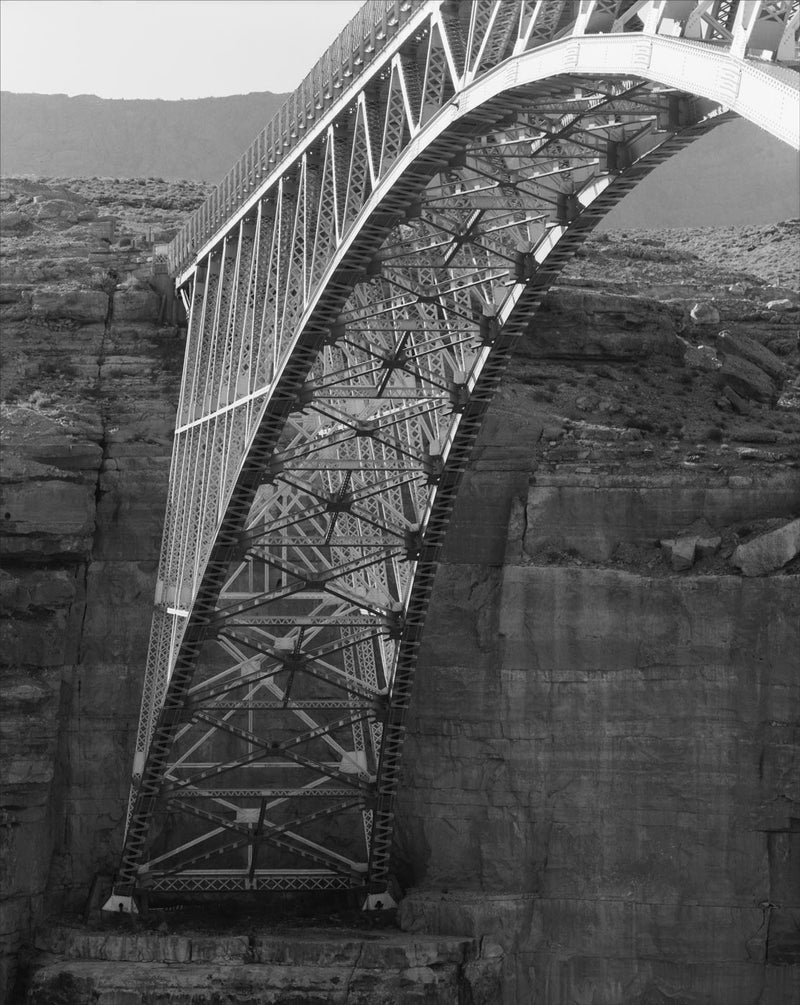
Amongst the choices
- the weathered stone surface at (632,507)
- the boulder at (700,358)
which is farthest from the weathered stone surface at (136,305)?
the boulder at (700,358)

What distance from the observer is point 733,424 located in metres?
52.1

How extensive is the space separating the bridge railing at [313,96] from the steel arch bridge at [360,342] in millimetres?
71

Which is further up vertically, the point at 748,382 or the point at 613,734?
the point at 748,382

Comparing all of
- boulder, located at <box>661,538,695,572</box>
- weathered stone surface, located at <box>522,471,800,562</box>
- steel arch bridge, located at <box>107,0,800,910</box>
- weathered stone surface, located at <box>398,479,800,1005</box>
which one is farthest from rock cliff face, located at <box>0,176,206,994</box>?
boulder, located at <box>661,538,695,572</box>

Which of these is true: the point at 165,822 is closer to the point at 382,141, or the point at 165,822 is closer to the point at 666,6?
the point at 382,141

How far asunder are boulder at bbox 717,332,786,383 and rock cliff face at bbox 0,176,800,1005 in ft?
18.4

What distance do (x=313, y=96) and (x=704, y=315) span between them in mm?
24645

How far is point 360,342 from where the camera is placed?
39562 millimetres

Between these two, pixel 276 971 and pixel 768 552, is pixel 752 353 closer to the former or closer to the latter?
pixel 768 552

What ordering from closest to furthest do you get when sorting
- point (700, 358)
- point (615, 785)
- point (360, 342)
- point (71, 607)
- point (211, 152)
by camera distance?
point (360, 342) < point (615, 785) < point (71, 607) < point (700, 358) < point (211, 152)

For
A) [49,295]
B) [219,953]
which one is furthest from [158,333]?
[219,953]

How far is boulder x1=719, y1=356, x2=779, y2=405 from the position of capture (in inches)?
2148

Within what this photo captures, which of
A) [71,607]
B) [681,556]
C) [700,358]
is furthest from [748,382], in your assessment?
[71,607]

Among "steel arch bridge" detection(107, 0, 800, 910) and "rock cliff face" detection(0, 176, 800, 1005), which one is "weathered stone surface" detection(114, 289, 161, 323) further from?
"rock cliff face" detection(0, 176, 800, 1005)
